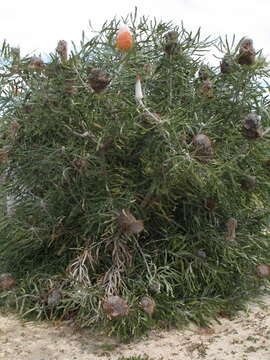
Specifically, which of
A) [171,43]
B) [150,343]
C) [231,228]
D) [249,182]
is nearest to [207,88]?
[171,43]

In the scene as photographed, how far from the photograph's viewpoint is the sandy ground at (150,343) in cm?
265

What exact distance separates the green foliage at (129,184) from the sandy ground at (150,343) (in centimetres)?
11

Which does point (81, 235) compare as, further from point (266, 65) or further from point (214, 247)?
point (266, 65)

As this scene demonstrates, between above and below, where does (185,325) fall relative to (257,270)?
below

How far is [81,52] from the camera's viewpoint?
114 inches

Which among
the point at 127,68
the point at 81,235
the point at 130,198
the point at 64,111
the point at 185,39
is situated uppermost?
the point at 185,39

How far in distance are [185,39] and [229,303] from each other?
1.79 meters

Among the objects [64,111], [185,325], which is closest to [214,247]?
[185,325]

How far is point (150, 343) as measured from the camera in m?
2.82

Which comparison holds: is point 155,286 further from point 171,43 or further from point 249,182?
point 171,43

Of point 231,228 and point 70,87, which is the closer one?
point 70,87

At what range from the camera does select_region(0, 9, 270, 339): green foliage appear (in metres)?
2.88

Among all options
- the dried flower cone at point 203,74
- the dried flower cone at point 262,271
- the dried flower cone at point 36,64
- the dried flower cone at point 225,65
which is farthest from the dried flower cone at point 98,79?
the dried flower cone at point 262,271

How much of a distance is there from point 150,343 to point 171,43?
179 centimetres
